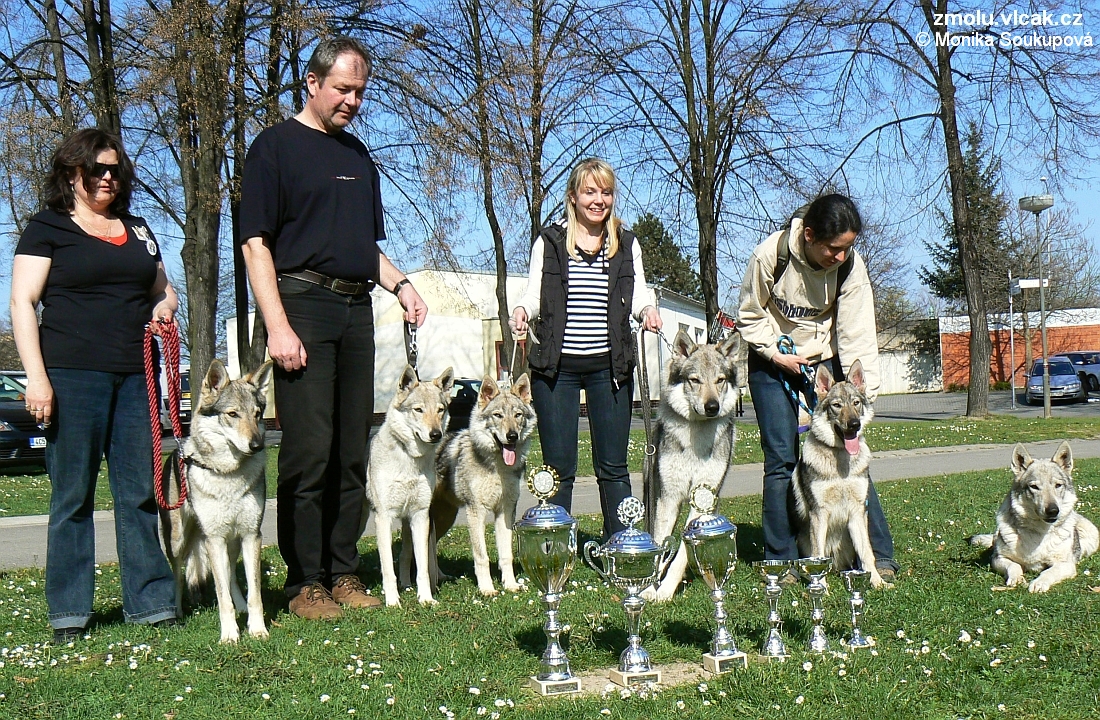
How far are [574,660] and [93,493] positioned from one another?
8.92 ft

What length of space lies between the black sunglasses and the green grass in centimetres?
244

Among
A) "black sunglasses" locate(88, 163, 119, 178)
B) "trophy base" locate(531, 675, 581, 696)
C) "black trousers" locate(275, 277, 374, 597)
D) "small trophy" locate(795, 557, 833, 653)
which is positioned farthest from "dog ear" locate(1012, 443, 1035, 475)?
"black sunglasses" locate(88, 163, 119, 178)

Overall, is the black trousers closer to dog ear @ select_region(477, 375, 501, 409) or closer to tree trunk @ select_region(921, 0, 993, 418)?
dog ear @ select_region(477, 375, 501, 409)

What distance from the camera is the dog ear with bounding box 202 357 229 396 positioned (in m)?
4.60

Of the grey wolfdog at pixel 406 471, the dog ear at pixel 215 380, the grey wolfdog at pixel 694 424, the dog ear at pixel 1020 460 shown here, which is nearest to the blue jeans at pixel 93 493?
the dog ear at pixel 215 380

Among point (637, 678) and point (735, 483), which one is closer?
point (637, 678)

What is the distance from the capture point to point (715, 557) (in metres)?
3.91

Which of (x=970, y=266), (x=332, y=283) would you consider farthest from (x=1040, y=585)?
(x=970, y=266)

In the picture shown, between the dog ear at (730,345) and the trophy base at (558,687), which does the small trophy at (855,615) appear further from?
the dog ear at (730,345)

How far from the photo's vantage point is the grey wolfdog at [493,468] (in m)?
5.65

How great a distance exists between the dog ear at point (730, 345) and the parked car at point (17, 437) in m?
13.3

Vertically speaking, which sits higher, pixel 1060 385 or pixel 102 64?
pixel 102 64

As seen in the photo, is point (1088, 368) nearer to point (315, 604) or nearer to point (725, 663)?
point (725, 663)

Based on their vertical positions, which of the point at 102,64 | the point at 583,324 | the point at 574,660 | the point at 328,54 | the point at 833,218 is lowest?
the point at 574,660
